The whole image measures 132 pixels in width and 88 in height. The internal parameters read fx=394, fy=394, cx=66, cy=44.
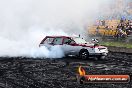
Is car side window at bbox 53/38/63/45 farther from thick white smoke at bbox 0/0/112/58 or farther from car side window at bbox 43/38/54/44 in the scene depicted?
thick white smoke at bbox 0/0/112/58

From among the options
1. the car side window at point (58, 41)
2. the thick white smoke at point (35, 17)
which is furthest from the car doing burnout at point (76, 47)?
the thick white smoke at point (35, 17)

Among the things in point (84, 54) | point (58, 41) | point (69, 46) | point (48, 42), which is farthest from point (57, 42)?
point (84, 54)

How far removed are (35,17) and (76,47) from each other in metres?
9.58

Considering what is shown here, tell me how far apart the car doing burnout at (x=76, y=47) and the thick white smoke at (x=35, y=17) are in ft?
5.09

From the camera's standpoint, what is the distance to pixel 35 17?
31750mm

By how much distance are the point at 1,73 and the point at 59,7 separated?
1630 cm

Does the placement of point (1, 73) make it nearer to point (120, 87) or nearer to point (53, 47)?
point (120, 87)

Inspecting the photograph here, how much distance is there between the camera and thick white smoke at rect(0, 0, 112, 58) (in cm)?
2708

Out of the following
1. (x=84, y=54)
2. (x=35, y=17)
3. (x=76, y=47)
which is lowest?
(x=84, y=54)

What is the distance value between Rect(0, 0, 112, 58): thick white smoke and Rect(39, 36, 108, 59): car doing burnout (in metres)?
1.55

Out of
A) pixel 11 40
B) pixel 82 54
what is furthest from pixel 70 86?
pixel 11 40

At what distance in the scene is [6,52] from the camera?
23.9m

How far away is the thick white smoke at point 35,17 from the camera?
27.1 meters

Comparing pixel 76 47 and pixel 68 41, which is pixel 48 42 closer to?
pixel 68 41
